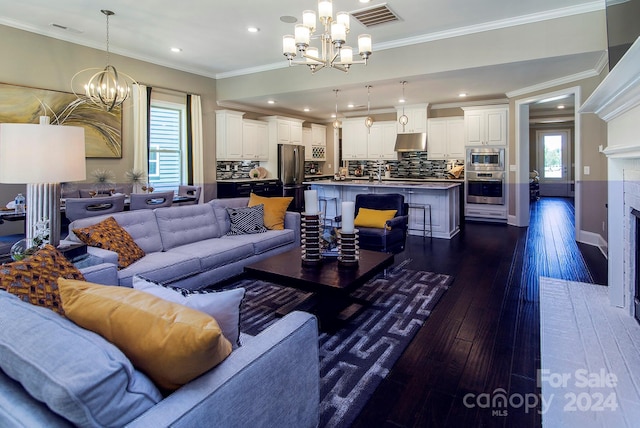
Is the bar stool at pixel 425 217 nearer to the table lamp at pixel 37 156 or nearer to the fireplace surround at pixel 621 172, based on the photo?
the fireplace surround at pixel 621 172

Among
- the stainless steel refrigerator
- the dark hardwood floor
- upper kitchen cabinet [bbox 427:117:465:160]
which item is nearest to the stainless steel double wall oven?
upper kitchen cabinet [bbox 427:117:465:160]

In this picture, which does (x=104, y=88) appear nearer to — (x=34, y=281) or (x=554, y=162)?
(x=34, y=281)

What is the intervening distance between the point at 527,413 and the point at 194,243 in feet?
10.6

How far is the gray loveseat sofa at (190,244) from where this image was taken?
10.6 ft

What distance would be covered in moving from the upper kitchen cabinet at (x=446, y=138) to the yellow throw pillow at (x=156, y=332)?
854 centimetres

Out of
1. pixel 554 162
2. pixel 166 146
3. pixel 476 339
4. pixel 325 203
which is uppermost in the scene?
pixel 554 162

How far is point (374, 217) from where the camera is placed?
4.87 meters

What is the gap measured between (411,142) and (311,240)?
6.61m

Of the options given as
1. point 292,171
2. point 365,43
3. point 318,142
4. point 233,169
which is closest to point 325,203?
point 292,171

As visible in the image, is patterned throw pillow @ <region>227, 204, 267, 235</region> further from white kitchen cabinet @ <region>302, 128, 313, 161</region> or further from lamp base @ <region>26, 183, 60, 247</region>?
white kitchen cabinet @ <region>302, 128, 313, 161</region>

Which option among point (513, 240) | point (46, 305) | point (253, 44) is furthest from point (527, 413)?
point (253, 44)

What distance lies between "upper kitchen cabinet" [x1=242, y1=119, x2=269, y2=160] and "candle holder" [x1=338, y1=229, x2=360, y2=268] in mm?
5949

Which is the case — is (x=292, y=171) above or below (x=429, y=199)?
above

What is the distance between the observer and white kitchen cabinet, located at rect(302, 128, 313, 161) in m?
10.4
